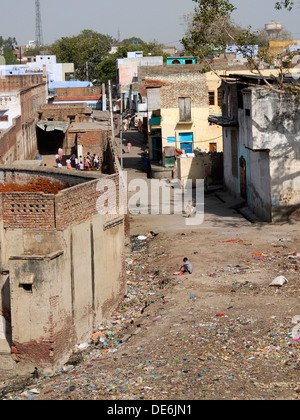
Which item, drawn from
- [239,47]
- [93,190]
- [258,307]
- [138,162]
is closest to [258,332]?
[258,307]

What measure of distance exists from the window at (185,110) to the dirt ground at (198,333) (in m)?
15.7

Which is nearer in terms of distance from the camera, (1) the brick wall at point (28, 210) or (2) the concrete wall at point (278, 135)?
(1) the brick wall at point (28, 210)

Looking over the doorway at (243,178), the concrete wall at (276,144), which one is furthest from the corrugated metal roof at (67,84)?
the concrete wall at (276,144)

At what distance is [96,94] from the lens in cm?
6153

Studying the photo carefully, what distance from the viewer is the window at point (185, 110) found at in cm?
3353

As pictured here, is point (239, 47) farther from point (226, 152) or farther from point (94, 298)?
point (94, 298)

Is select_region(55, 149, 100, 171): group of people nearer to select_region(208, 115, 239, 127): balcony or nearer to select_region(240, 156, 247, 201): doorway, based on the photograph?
select_region(208, 115, 239, 127): balcony

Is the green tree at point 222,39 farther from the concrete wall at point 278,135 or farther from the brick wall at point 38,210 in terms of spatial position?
the brick wall at point 38,210

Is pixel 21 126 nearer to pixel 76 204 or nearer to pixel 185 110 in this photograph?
pixel 185 110

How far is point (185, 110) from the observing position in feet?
110

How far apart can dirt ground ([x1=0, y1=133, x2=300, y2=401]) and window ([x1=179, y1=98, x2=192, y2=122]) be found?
51.4ft

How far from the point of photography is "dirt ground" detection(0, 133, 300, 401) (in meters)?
9.83

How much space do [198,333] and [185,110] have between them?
23066 mm

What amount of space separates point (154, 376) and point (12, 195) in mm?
4151
